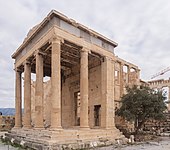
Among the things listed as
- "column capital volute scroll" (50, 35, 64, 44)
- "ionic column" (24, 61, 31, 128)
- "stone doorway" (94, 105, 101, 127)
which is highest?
"column capital volute scroll" (50, 35, 64, 44)

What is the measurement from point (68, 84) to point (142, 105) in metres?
8.68

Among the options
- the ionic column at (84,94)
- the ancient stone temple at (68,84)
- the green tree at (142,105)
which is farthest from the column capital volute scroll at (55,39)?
the green tree at (142,105)

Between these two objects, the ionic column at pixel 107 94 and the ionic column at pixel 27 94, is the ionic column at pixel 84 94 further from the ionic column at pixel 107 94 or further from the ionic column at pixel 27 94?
the ionic column at pixel 27 94

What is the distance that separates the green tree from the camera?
18205 mm

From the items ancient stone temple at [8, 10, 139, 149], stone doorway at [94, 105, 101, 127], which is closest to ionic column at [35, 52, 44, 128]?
ancient stone temple at [8, 10, 139, 149]

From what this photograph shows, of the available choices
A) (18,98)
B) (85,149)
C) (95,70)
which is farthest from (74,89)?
(85,149)

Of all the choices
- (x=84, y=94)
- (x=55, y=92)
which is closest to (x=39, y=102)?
(x=55, y=92)

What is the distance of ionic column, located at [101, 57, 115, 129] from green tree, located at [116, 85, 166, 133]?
129cm

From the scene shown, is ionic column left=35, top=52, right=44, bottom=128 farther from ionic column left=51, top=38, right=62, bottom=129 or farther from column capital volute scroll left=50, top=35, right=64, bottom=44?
column capital volute scroll left=50, top=35, right=64, bottom=44

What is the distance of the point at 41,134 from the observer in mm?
13844

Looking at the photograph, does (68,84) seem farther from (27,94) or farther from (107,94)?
(107,94)

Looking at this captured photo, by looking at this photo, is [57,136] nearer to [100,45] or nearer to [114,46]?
[100,45]

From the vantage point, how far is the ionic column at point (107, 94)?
17641 mm

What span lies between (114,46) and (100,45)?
177 cm
